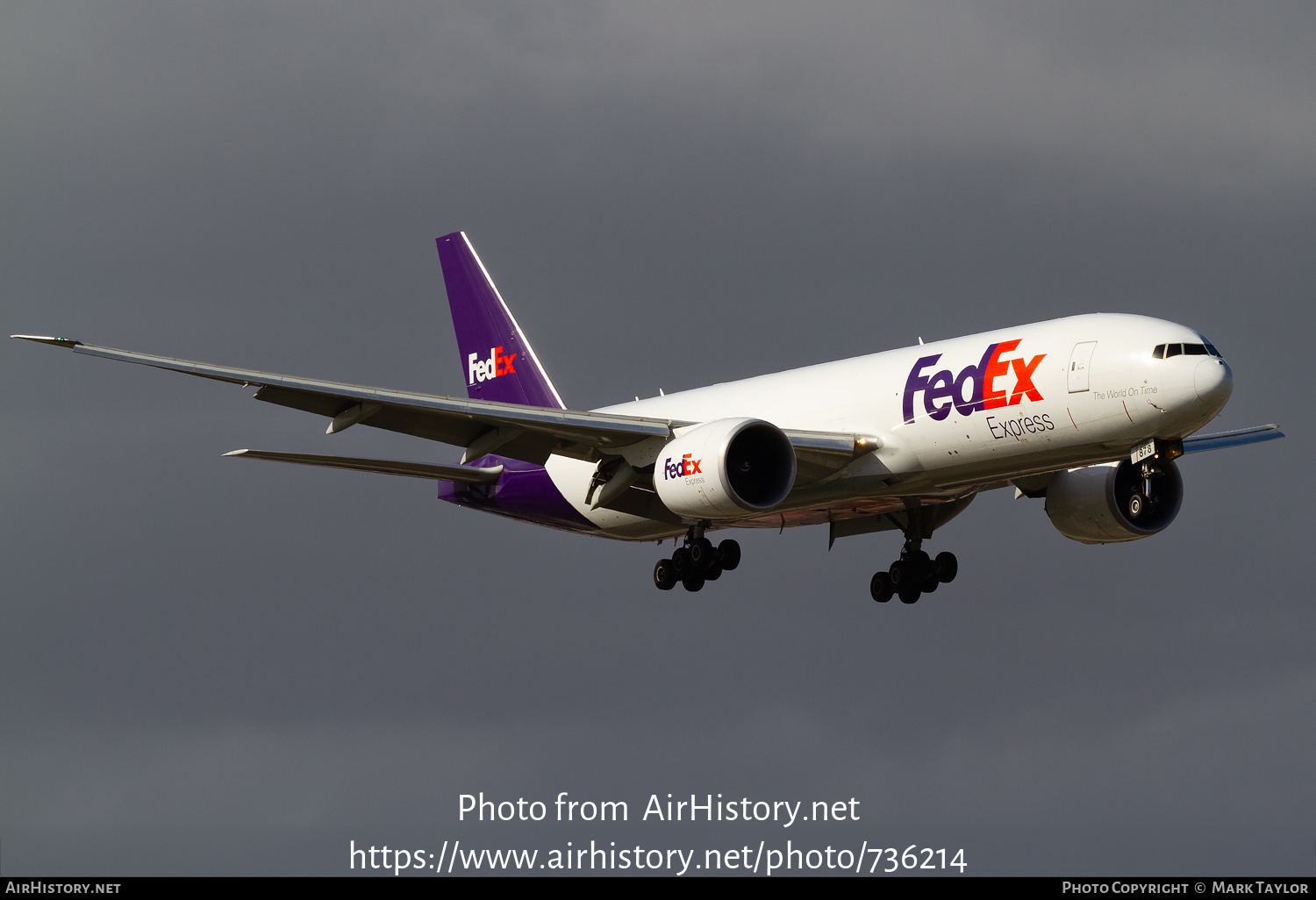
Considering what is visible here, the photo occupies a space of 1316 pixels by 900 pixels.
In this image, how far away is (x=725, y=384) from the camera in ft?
134

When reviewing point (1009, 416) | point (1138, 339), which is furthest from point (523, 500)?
point (1138, 339)

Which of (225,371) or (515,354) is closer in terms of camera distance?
(225,371)

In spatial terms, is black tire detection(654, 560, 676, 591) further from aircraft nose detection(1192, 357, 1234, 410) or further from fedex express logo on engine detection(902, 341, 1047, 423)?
aircraft nose detection(1192, 357, 1234, 410)

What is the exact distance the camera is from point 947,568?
136 feet

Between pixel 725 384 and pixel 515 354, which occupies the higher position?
pixel 515 354

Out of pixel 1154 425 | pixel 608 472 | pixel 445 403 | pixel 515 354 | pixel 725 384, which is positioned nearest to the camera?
pixel 1154 425

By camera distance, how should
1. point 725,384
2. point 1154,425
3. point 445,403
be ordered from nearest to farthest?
point 1154,425 → point 445,403 → point 725,384

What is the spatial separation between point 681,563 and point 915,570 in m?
6.01

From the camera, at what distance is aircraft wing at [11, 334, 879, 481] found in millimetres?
32969

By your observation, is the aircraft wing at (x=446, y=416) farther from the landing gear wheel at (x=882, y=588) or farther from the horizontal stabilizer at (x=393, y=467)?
the landing gear wheel at (x=882, y=588)

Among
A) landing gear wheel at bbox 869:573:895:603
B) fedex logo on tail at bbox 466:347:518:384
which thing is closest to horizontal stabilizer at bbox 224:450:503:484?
fedex logo on tail at bbox 466:347:518:384

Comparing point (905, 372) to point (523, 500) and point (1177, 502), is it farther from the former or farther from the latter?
point (523, 500)

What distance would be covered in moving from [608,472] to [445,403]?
4.84m

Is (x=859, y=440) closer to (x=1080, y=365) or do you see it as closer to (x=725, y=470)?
(x=725, y=470)
